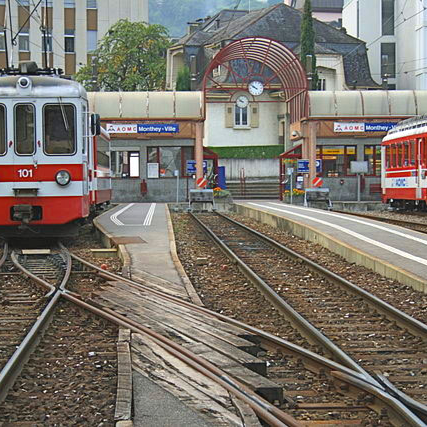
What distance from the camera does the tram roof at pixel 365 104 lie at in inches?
1713

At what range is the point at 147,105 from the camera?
1671 inches

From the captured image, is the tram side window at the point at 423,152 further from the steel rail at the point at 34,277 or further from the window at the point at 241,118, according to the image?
the window at the point at 241,118

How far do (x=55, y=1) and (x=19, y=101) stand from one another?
5774cm

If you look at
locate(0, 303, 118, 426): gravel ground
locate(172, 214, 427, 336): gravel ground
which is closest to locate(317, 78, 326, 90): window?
locate(172, 214, 427, 336): gravel ground

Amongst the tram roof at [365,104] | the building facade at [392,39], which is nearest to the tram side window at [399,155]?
the tram roof at [365,104]

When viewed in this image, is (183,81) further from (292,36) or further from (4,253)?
(4,253)

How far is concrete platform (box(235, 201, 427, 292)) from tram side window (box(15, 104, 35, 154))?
603cm

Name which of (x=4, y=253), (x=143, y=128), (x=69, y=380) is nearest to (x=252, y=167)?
(x=143, y=128)

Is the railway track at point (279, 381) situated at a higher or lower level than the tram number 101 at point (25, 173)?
lower

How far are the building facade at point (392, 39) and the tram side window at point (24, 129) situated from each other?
5136 cm

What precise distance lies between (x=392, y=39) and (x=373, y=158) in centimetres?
2890

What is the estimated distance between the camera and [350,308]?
10133mm

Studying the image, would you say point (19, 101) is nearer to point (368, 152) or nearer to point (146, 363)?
point (146, 363)

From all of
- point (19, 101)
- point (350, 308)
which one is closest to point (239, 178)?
point (19, 101)
